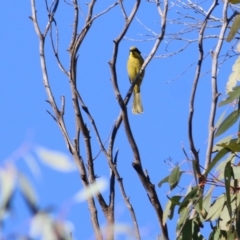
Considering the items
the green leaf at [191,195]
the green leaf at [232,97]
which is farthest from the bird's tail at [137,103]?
the green leaf at [232,97]

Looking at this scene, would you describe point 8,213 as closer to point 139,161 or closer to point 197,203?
point 139,161

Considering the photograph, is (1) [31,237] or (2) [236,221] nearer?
(1) [31,237]

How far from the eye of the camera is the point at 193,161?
2.02 metres

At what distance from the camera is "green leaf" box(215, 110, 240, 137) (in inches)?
81.0

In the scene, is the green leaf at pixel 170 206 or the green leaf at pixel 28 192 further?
the green leaf at pixel 170 206

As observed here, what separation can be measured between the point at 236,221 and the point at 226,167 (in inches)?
6.2

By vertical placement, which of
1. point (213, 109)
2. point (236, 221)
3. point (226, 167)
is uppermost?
point (213, 109)

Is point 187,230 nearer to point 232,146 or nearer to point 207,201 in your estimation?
point 207,201

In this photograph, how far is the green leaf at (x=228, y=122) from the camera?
2.06m

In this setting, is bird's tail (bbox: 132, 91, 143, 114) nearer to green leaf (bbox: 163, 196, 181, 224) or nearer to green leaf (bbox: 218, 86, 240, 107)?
green leaf (bbox: 163, 196, 181, 224)

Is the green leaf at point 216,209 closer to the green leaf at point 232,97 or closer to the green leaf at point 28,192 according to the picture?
the green leaf at point 232,97

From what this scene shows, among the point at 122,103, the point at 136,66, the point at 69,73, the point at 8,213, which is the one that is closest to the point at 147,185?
the point at 122,103

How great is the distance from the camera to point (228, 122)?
210cm

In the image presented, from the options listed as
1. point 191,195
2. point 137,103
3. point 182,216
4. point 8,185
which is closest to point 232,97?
point 191,195
